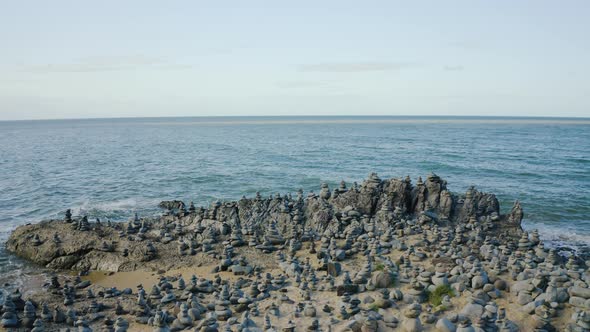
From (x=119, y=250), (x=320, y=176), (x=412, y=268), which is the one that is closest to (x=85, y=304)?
(x=119, y=250)

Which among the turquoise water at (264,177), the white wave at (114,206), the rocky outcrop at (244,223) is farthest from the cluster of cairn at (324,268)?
the white wave at (114,206)

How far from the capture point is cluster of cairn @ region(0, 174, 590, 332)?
13445 mm

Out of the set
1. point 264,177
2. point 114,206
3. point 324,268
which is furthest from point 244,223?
point 264,177

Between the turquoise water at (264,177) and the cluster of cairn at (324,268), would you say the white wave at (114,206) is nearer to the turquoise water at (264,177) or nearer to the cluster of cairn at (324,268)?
the turquoise water at (264,177)

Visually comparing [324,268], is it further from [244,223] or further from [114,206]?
[114,206]

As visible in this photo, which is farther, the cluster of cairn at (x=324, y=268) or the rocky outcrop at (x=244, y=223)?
the rocky outcrop at (x=244, y=223)

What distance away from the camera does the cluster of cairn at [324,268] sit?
13.4m

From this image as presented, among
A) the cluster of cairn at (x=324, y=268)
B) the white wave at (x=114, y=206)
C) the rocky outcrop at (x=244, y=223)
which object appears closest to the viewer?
the cluster of cairn at (x=324, y=268)

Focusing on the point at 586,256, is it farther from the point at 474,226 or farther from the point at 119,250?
the point at 119,250

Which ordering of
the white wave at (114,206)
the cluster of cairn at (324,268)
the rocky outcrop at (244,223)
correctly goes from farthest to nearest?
1. the white wave at (114,206)
2. the rocky outcrop at (244,223)
3. the cluster of cairn at (324,268)

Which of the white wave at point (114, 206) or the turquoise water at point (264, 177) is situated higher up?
the turquoise water at point (264, 177)

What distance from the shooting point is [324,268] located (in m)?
17.3

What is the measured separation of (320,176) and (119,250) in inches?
948

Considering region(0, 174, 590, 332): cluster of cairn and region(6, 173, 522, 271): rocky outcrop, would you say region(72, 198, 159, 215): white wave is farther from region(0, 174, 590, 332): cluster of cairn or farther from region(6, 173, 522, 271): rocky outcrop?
region(0, 174, 590, 332): cluster of cairn
